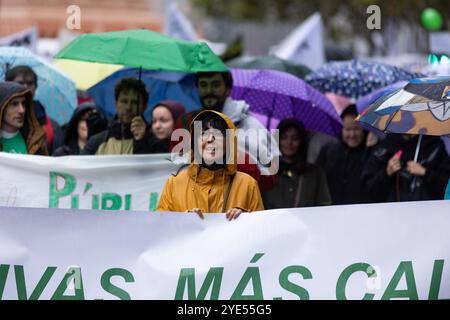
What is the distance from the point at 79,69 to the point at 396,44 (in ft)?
63.8

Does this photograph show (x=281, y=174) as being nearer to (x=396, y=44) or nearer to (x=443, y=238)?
(x=443, y=238)

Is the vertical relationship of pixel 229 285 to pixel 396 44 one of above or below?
above

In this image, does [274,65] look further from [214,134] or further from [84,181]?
[214,134]

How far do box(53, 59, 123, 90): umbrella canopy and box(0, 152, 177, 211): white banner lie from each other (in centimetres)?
314

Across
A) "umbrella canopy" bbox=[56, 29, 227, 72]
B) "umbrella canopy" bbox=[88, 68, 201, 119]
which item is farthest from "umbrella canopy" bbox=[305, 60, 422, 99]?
"umbrella canopy" bbox=[56, 29, 227, 72]

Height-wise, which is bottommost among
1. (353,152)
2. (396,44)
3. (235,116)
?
(396,44)

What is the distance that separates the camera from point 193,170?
705cm

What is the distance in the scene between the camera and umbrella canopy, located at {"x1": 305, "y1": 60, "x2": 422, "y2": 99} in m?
11.6

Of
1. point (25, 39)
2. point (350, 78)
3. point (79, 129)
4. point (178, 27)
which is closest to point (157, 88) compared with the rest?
point (350, 78)

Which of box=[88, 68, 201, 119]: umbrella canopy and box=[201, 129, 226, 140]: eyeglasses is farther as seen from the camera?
box=[88, 68, 201, 119]: umbrella canopy

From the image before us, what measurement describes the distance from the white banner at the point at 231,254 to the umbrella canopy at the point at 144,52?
2.38m

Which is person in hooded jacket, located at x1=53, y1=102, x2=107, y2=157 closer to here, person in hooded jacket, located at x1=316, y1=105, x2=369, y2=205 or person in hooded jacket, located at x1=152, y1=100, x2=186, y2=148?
person in hooded jacket, located at x1=152, y1=100, x2=186, y2=148

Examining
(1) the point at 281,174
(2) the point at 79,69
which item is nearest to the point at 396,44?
(2) the point at 79,69

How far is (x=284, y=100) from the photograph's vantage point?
398 inches
